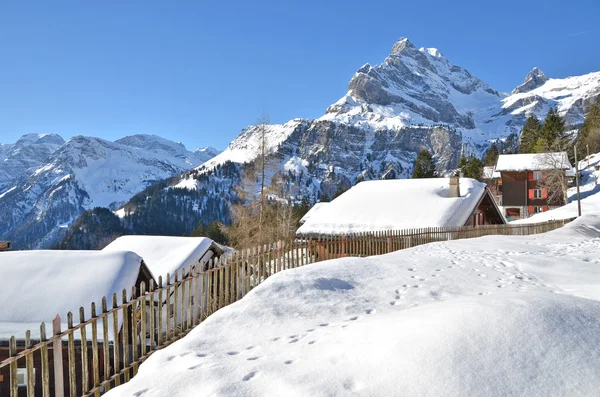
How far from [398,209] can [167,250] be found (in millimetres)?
15869

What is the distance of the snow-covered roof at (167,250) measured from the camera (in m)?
Answer: 16.9

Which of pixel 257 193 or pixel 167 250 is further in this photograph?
pixel 257 193

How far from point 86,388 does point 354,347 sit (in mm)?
3104

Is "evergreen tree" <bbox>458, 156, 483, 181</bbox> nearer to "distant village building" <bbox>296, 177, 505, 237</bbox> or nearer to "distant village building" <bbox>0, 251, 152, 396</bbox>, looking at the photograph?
"distant village building" <bbox>296, 177, 505, 237</bbox>

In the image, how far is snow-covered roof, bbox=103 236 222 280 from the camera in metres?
16.9

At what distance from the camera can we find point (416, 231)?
19.7m

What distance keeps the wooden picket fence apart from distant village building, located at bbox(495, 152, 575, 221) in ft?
167

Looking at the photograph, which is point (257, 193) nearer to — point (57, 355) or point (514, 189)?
point (57, 355)

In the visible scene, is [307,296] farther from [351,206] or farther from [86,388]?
[351,206]

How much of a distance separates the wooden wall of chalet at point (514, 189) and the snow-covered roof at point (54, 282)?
203ft

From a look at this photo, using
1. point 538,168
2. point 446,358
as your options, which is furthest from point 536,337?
point 538,168

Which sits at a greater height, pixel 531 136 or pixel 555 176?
pixel 531 136

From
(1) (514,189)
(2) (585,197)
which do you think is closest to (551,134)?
(2) (585,197)

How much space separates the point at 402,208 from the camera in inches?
1115
